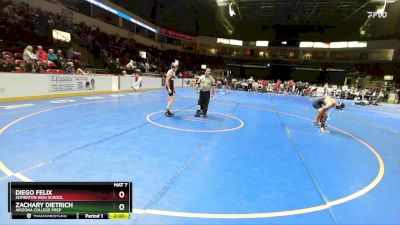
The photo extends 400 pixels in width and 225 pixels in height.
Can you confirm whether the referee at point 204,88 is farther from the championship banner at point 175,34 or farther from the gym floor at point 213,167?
the championship banner at point 175,34

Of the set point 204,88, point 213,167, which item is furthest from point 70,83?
point 213,167

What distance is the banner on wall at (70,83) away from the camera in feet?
45.8

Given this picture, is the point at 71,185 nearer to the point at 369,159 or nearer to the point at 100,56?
the point at 369,159

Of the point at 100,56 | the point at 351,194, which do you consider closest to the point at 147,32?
the point at 100,56

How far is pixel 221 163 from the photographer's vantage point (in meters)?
5.27

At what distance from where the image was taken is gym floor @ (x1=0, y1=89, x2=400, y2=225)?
346cm
